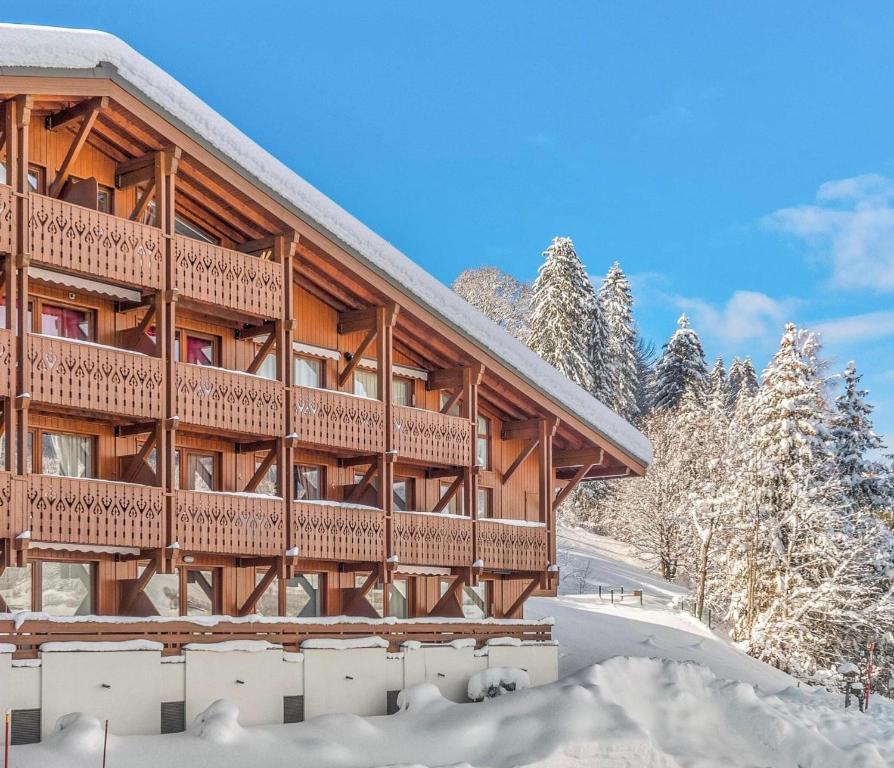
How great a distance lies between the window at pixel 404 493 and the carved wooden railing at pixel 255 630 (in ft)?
11.1

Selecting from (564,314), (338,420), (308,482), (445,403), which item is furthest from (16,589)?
(564,314)

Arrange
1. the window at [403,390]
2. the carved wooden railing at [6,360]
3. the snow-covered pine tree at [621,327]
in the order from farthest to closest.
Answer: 1. the snow-covered pine tree at [621,327]
2. the window at [403,390]
3. the carved wooden railing at [6,360]

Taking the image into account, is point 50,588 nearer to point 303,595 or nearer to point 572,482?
point 303,595

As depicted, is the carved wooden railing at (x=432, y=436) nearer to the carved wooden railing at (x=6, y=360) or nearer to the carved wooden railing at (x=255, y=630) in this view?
the carved wooden railing at (x=255, y=630)

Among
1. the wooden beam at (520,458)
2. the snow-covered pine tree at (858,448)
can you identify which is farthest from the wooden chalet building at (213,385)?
the snow-covered pine tree at (858,448)

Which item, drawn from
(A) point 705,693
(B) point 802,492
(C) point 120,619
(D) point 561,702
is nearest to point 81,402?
(C) point 120,619

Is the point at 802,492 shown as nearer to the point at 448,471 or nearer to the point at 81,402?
the point at 448,471

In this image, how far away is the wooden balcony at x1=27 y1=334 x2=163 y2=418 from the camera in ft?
75.6

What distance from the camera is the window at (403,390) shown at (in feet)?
107

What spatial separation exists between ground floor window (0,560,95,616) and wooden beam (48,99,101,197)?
6.89m

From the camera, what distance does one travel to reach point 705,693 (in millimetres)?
27859

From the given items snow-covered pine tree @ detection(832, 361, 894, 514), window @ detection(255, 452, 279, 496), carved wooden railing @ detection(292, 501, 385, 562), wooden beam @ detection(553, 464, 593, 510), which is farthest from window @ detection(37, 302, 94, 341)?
snow-covered pine tree @ detection(832, 361, 894, 514)

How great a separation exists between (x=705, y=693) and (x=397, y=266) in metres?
11.0

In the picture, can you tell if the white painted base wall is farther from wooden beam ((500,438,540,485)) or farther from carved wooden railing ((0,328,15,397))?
wooden beam ((500,438,540,485))
